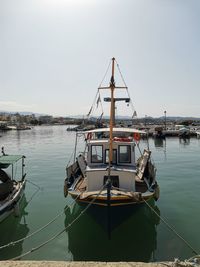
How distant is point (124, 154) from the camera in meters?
15.3

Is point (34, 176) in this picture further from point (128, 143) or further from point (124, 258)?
point (124, 258)

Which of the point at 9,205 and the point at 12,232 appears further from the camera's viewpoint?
the point at 9,205

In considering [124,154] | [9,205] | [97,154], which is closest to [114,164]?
[124,154]

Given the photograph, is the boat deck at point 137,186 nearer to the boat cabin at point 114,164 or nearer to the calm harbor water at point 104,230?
the calm harbor water at point 104,230

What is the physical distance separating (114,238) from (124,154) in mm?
5390

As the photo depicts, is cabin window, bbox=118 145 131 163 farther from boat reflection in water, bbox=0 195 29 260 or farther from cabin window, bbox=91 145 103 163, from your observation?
boat reflection in water, bbox=0 195 29 260

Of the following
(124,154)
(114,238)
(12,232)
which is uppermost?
(124,154)

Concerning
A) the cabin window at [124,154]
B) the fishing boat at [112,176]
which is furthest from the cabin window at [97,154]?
the cabin window at [124,154]

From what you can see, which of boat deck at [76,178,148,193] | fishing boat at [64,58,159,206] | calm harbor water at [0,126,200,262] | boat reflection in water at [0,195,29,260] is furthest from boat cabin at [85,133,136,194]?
boat reflection in water at [0,195,29,260]

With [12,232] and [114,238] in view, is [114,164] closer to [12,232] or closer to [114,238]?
[114,238]

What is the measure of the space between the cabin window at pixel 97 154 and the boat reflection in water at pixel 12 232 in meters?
5.41

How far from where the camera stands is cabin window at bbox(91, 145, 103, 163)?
15407 millimetres

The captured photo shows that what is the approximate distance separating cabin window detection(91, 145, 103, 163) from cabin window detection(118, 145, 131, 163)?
122 cm

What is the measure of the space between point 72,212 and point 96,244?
4344 mm
